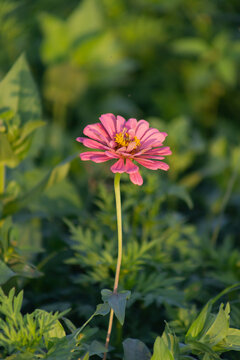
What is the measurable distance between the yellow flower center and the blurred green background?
26cm

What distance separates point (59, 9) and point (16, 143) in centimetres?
168

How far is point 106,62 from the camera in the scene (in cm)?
210

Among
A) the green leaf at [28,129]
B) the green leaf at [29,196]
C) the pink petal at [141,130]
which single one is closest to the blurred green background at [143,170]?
the green leaf at [29,196]

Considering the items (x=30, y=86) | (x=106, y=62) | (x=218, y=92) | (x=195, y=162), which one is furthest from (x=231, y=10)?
(x=30, y=86)

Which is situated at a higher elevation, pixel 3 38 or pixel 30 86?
pixel 3 38

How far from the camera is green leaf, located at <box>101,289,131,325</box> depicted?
707 millimetres

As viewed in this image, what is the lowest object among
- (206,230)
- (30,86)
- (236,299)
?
(236,299)

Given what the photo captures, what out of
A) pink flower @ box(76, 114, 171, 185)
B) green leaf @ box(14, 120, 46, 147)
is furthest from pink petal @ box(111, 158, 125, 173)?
green leaf @ box(14, 120, 46, 147)

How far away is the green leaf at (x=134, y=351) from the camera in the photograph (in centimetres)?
75

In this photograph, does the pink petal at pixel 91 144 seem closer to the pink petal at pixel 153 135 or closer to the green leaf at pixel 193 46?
the pink petal at pixel 153 135

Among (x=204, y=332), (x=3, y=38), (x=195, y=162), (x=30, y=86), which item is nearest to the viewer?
(x=204, y=332)

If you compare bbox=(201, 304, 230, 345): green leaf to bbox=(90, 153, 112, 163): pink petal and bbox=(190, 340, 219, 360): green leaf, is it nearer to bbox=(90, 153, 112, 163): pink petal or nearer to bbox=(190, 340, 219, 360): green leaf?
bbox=(190, 340, 219, 360): green leaf

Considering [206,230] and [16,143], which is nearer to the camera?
[16,143]

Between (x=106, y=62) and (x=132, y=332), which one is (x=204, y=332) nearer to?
(x=132, y=332)
